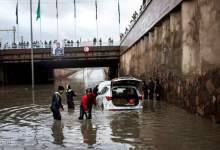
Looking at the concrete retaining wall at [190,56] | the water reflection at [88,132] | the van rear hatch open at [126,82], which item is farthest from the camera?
the van rear hatch open at [126,82]

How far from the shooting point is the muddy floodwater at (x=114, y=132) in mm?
11711

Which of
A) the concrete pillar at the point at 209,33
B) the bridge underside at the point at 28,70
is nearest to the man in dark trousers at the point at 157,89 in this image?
the concrete pillar at the point at 209,33

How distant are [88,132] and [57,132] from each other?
3.21ft

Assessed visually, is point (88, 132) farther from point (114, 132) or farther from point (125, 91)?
point (125, 91)

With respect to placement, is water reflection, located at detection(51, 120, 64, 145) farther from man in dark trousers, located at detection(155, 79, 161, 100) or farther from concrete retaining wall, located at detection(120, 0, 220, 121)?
man in dark trousers, located at detection(155, 79, 161, 100)

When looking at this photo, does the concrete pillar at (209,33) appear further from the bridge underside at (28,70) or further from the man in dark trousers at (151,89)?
the bridge underside at (28,70)

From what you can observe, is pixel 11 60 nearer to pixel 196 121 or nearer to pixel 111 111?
pixel 111 111

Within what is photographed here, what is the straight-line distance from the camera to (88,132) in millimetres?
14445

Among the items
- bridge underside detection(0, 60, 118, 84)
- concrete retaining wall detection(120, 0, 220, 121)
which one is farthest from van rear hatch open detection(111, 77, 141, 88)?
bridge underside detection(0, 60, 118, 84)

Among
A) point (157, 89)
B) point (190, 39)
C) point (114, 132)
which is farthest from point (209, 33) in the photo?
point (157, 89)

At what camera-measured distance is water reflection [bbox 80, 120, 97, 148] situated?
492 inches

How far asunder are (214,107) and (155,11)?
1622 centimetres

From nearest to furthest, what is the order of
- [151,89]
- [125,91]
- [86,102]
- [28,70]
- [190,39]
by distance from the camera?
[86,102] < [190,39] < [125,91] < [151,89] < [28,70]

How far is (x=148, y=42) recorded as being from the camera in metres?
37.1
